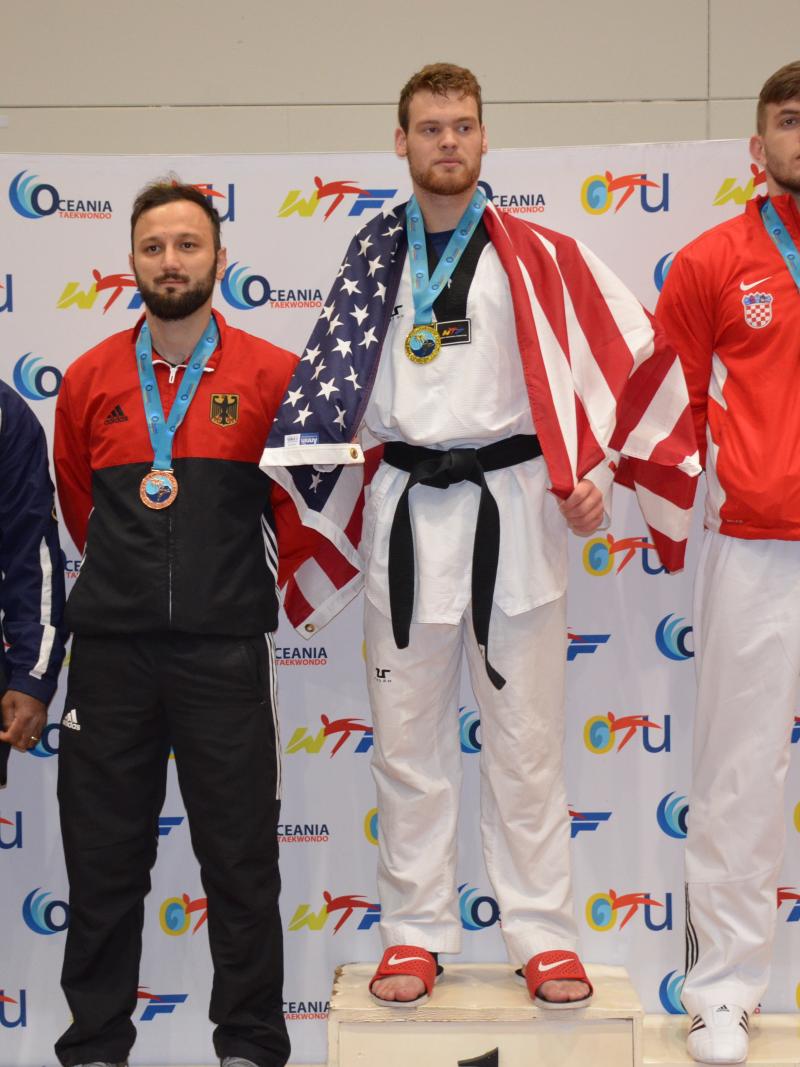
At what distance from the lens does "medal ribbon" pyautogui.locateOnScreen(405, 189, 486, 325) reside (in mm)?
2613

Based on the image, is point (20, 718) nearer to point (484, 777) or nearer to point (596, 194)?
point (484, 777)

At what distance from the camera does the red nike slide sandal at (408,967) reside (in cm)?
262

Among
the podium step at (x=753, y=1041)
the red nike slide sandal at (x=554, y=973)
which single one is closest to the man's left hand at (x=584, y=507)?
the red nike slide sandal at (x=554, y=973)

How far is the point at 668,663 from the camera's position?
3.16 meters

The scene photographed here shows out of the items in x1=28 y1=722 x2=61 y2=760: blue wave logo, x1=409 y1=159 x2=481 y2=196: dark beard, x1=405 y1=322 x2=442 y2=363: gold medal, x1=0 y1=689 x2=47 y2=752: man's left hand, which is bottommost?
x1=28 y1=722 x2=61 y2=760: blue wave logo

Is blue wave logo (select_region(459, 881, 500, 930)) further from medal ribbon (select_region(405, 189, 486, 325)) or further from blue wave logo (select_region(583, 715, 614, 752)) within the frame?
medal ribbon (select_region(405, 189, 486, 325))

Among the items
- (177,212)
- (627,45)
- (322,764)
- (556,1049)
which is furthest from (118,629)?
(627,45)

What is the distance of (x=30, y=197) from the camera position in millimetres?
3125

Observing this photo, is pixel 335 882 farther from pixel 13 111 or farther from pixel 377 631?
pixel 13 111

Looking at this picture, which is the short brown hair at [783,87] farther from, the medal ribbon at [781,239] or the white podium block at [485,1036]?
the white podium block at [485,1036]

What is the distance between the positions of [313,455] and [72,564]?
1.01m

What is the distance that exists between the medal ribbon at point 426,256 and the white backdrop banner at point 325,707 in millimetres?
463

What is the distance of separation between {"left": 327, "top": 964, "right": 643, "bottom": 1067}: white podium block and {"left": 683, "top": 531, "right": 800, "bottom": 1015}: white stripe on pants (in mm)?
337

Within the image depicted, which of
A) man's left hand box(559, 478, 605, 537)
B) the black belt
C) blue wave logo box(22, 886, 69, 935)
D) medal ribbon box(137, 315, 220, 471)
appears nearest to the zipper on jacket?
medal ribbon box(137, 315, 220, 471)
